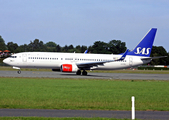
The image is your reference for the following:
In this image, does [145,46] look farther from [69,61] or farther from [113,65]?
[69,61]

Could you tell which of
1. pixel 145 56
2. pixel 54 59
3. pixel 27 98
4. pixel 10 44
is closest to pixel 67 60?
pixel 54 59

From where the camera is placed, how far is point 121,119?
37.8 ft

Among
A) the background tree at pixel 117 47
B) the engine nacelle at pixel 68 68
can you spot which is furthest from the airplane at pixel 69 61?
the background tree at pixel 117 47

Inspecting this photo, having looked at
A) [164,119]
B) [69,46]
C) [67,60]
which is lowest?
[164,119]

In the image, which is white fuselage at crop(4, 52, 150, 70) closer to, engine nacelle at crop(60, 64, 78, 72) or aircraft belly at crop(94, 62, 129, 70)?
aircraft belly at crop(94, 62, 129, 70)

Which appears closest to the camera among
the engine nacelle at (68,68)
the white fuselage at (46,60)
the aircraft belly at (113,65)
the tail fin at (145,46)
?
the engine nacelle at (68,68)

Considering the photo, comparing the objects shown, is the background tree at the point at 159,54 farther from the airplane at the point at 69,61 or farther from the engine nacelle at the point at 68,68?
the engine nacelle at the point at 68,68

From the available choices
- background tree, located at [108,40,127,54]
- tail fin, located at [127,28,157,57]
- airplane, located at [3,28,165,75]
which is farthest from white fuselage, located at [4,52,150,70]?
background tree, located at [108,40,127,54]

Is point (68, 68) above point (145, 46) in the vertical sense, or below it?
below

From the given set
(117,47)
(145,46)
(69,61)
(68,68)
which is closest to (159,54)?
(117,47)

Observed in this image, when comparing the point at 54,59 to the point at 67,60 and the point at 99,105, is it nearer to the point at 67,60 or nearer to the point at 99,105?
the point at 67,60

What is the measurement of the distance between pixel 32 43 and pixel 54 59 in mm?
134337

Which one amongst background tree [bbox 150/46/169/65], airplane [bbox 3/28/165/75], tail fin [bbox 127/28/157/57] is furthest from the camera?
background tree [bbox 150/46/169/65]

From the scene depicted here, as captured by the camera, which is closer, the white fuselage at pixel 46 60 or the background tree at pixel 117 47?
the white fuselage at pixel 46 60
